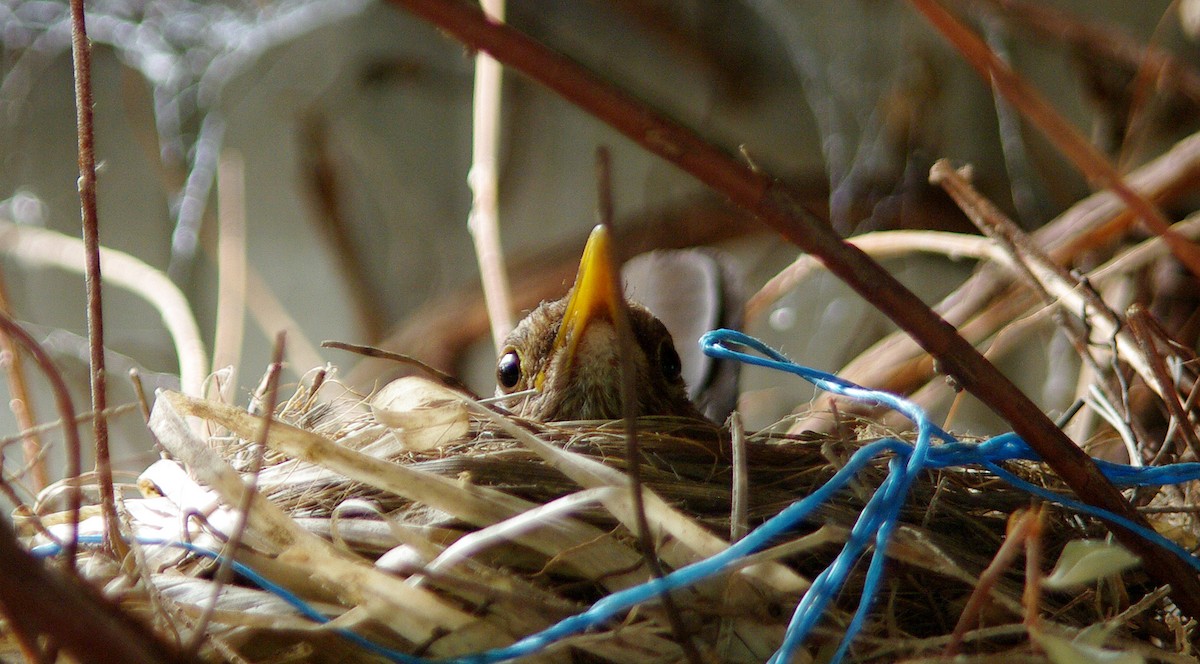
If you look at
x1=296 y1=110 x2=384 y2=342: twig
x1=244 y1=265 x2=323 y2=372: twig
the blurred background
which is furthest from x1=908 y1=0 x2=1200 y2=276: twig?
x1=296 y1=110 x2=384 y2=342: twig

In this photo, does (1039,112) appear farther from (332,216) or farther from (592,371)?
(332,216)

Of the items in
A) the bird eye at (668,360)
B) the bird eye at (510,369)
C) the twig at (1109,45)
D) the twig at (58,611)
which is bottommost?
the twig at (58,611)

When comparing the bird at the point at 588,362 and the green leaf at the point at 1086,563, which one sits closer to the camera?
the green leaf at the point at 1086,563

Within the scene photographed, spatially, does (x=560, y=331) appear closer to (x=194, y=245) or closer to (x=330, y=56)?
(x=194, y=245)

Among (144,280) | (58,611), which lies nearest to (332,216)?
(144,280)

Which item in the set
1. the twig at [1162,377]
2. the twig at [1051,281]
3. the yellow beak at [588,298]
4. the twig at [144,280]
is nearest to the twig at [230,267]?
the twig at [144,280]

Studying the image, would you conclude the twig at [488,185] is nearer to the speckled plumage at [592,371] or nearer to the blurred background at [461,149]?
the speckled plumage at [592,371]

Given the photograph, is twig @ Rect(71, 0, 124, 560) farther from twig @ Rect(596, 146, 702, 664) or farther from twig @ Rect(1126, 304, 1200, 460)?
twig @ Rect(1126, 304, 1200, 460)

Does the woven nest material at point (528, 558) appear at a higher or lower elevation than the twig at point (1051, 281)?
lower
